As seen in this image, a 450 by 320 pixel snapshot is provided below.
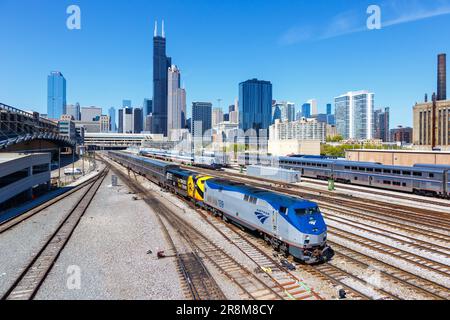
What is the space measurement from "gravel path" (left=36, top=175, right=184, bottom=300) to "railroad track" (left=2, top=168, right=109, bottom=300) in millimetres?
388

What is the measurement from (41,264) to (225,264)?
10.8m

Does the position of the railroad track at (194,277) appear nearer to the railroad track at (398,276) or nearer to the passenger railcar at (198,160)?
the railroad track at (398,276)

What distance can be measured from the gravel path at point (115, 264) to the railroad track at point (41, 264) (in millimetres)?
388

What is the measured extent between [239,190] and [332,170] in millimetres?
34355

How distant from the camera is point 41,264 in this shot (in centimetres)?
1788

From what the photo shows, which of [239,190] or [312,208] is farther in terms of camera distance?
[239,190]

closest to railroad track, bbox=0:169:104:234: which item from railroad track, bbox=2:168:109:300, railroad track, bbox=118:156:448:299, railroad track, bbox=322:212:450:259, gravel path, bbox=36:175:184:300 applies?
railroad track, bbox=2:168:109:300

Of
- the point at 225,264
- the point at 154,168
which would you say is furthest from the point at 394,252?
the point at 154,168

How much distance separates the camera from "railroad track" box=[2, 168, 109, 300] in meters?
14.4

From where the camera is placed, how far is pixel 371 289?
47.0 ft
